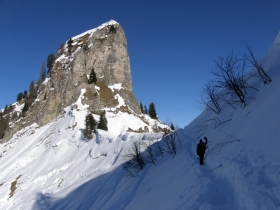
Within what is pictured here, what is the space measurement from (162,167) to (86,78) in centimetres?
4009

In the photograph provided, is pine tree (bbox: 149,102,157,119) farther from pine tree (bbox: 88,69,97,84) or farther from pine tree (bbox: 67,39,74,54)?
pine tree (bbox: 67,39,74,54)

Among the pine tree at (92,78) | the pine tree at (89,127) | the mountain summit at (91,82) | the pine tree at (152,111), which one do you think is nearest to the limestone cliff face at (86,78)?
the mountain summit at (91,82)

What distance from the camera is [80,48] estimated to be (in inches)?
2125

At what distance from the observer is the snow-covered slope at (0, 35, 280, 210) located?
Result: 18.8 feet

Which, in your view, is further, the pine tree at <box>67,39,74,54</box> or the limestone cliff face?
the pine tree at <box>67,39,74,54</box>

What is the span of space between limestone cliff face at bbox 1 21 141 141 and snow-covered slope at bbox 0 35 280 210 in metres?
4.88

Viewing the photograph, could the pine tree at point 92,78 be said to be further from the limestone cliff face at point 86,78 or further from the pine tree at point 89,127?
the pine tree at point 89,127

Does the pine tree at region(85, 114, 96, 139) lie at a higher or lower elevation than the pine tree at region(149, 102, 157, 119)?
lower

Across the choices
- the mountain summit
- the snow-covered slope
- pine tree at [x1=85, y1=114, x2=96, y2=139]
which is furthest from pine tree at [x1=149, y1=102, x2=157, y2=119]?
pine tree at [x1=85, y1=114, x2=96, y2=139]

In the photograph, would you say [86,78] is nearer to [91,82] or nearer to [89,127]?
[91,82]

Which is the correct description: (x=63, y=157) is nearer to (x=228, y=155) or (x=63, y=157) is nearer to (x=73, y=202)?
(x=73, y=202)

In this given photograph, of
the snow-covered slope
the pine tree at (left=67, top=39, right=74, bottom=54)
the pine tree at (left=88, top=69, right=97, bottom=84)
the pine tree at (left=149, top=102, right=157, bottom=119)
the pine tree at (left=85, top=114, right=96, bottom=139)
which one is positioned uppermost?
the pine tree at (left=67, top=39, right=74, bottom=54)

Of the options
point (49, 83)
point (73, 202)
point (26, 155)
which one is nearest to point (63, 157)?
point (26, 155)

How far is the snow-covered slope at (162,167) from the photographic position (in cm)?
572
